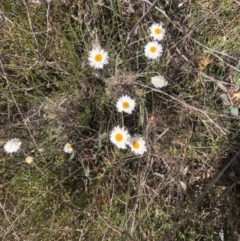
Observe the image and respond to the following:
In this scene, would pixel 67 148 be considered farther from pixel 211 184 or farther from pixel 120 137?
pixel 211 184

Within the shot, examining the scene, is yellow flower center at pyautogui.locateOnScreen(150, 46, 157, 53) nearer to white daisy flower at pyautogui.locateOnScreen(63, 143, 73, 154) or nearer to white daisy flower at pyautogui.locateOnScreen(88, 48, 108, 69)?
white daisy flower at pyautogui.locateOnScreen(88, 48, 108, 69)

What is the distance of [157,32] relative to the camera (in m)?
1.65

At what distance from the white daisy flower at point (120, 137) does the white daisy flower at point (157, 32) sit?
33 cm

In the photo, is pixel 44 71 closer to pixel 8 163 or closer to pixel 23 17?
pixel 23 17

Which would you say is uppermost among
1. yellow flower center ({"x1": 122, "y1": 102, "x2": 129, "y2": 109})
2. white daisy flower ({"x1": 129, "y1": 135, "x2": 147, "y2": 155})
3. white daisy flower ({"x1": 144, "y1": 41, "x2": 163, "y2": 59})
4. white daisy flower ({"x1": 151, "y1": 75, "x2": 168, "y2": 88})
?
white daisy flower ({"x1": 144, "y1": 41, "x2": 163, "y2": 59})

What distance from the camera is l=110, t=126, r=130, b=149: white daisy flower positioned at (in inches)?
62.5

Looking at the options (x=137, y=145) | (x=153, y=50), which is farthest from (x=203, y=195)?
(x=153, y=50)

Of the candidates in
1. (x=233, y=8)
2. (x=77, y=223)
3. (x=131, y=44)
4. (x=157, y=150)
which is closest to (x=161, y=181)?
(x=157, y=150)

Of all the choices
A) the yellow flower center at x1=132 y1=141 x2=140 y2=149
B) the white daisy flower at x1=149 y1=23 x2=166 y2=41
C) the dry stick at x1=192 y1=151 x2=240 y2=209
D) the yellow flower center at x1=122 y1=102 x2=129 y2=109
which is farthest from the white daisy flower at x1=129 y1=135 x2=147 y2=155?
the white daisy flower at x1=149 y1=23 x2=166 y2=41

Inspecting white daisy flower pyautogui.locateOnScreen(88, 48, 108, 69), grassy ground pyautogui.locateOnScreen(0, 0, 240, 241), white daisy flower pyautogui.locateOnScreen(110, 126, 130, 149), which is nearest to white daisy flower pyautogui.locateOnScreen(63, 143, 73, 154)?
grassy ground pyautogui.locateOnScreen(0, 0, 240, 241)

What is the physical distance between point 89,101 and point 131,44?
23cm

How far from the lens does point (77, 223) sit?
1.65 metres

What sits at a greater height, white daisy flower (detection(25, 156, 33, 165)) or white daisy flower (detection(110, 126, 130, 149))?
white daisy flower (detection(110, 126, 130, 149))

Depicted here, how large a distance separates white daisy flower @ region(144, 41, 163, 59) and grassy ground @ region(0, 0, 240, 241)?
32 millimetres
